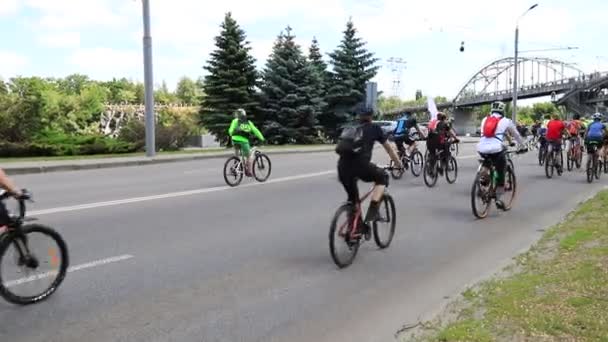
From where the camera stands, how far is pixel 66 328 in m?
4.58

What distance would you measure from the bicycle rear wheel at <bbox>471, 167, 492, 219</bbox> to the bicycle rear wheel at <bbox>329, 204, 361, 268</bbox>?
3758 mm

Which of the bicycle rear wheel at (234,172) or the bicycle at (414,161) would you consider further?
the bicycle at (414,161)

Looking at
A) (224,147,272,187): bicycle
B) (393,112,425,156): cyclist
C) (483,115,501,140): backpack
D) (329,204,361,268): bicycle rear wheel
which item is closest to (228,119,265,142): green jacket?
(224,147,272,187): bicycle

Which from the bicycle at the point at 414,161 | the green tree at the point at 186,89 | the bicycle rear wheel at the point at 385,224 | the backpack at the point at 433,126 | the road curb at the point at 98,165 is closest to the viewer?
the bicycle rear wheel at the point at 385,224

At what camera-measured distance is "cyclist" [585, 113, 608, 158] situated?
52.0 ft

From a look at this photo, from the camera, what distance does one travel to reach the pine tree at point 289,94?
38844 mm

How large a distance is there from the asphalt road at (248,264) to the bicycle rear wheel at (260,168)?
1868 mm

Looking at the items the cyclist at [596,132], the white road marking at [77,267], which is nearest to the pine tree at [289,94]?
the cyclist at [596,132]

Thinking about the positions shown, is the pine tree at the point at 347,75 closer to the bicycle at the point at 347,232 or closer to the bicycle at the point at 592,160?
the bicycle at the point at 592,160

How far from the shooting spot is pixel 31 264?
5.34m

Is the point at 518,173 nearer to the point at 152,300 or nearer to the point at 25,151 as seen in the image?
→ the point at 152,300

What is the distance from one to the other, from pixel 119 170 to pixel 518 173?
12362 mm

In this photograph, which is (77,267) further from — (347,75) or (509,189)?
(347,75)

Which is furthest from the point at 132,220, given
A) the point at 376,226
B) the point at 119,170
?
the point at 119,170
